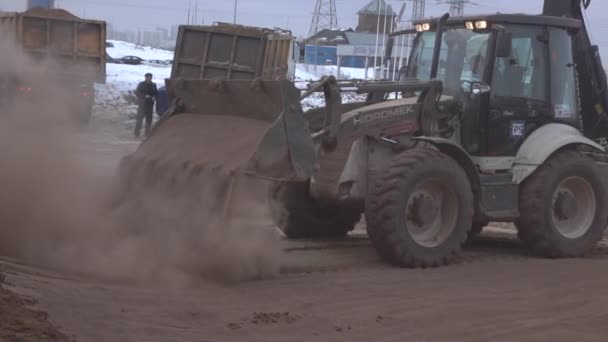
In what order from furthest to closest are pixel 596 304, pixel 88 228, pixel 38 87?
pixel 38 87
pixel 88 228
pixel 596 304

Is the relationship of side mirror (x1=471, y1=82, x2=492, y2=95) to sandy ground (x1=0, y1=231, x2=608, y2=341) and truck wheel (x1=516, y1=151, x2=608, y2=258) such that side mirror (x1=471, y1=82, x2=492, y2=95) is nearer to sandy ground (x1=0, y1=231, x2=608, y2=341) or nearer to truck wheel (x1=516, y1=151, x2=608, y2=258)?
truck wheel (x1=516, y1=151, x2=608, y2=258)

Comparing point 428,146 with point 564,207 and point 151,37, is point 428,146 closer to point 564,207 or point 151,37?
point 564,207

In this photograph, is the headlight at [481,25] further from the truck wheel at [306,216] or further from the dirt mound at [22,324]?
the dirt mound at [22,324]

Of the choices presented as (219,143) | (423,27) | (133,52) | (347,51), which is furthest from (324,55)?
(219,143)

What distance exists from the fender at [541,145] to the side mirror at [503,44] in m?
1.05

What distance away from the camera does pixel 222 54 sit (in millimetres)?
22125

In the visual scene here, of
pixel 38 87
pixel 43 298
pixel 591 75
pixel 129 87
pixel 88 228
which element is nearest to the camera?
pixel 43 298

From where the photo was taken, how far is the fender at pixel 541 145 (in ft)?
31.4

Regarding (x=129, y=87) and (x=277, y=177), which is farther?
(x=129, y=87)

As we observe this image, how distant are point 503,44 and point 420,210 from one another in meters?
1.90

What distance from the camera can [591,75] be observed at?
35.2ft

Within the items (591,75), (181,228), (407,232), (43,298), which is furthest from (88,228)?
(591,75)

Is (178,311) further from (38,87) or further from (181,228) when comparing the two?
(38,87)

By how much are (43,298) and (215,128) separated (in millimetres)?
3042
